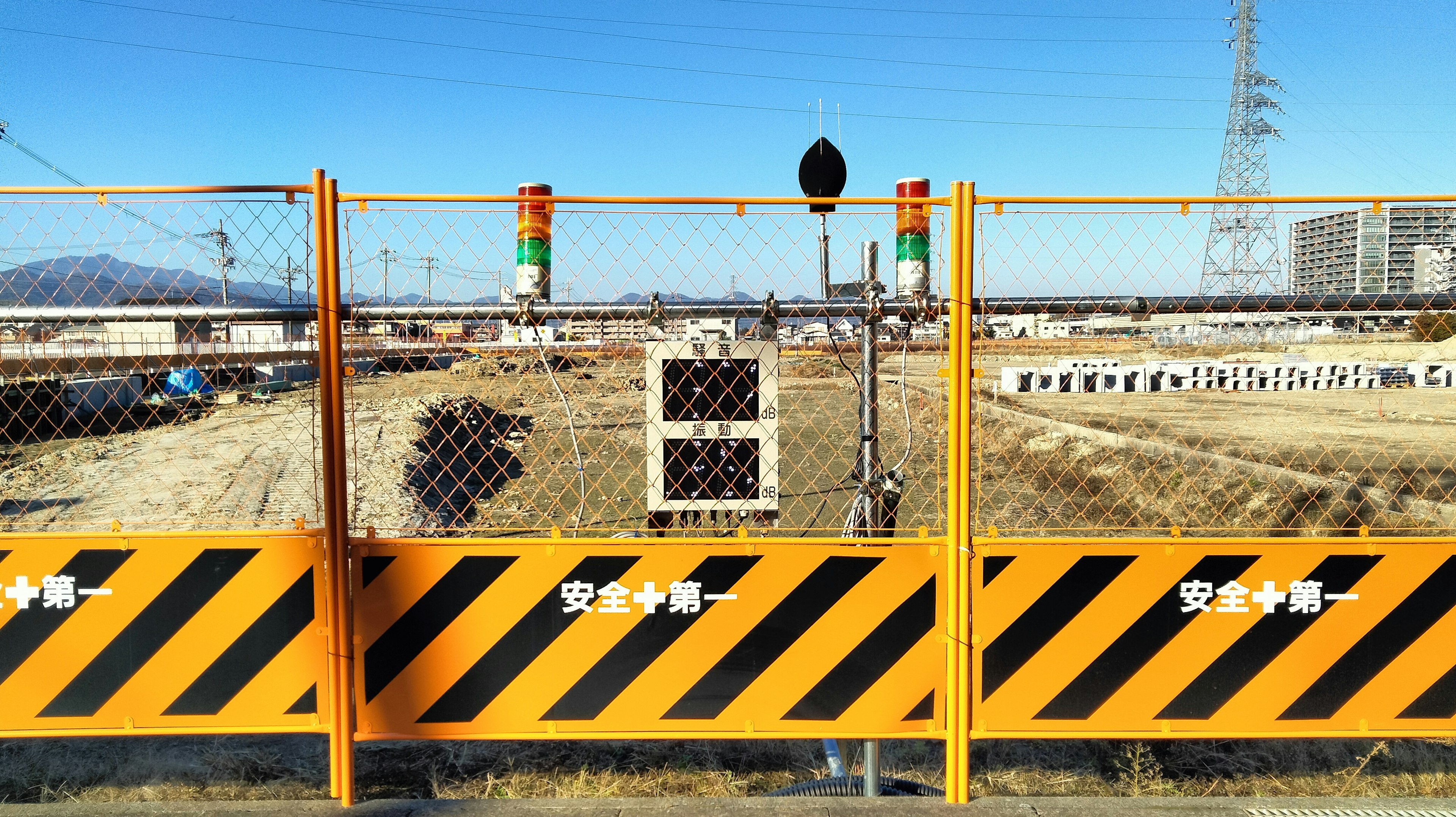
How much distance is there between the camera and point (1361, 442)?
13.3 m

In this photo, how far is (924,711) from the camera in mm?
2859

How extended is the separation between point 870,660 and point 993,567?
21.6 inches

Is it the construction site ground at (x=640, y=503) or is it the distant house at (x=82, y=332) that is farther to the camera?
the construction site ground at (x=640, y=503)

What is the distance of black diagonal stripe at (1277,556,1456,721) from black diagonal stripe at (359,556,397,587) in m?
3.25

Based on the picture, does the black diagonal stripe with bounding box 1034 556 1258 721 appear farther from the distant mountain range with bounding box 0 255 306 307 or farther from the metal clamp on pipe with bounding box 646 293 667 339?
the distant mountain range with bounding box 0 255 306 307

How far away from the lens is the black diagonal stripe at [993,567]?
2793 millimetres

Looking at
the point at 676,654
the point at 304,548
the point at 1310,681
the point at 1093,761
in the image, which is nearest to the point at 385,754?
the point at 304,548

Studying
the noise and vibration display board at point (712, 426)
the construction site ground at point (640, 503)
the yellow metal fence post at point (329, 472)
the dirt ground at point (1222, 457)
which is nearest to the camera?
the yellow metal fence post at point (329, 472)

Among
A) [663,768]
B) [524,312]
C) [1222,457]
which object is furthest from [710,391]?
[1222,457]

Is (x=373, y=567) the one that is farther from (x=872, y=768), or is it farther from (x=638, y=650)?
(x=872, y=768)

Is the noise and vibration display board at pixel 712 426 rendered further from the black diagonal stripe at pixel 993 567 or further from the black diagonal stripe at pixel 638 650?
the black diagonal stripe at pixel 993 567

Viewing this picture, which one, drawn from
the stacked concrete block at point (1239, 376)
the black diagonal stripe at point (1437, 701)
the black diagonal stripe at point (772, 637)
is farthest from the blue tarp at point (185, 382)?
the black diagonal stripe at point (1437, 701)

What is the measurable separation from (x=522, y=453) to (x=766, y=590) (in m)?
16.4

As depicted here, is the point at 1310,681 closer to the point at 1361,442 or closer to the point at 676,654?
the point at 676,654
